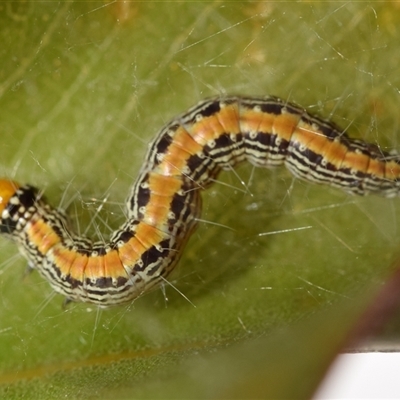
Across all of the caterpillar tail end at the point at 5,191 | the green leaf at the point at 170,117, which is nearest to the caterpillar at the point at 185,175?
the caterpillar tail end at the point at 5,191

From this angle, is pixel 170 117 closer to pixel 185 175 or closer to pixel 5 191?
pixel 185 175

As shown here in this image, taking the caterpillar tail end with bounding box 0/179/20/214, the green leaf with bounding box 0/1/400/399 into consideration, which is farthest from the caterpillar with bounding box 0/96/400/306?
the green leaf with bounding box 0/1/400/399

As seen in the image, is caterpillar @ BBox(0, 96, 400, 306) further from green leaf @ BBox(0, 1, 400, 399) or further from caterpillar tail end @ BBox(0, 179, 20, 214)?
green leaf @ BBox(0, 1, 400, 399)

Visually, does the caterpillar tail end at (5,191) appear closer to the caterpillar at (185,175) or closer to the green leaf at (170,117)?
the caterpillar at (185,175)

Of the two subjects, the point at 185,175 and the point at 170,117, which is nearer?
the point at 185,175

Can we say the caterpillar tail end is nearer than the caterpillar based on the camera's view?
No

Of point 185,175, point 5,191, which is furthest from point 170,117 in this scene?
point 5,191
